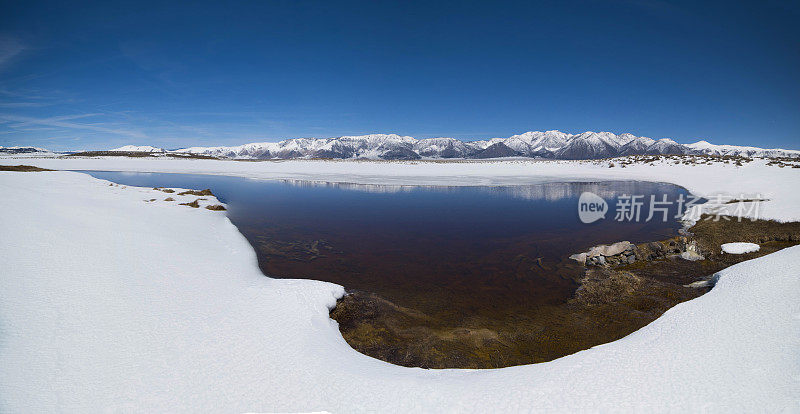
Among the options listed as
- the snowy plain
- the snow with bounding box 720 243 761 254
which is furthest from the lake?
the snow with bounding box 720 243 761 254

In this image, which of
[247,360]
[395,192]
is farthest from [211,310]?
[395,192]

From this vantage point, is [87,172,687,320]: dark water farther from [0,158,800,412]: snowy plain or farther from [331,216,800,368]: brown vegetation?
[0,158,800,412]: snowy plain

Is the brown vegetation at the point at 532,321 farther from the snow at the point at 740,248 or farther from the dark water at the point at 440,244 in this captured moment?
the dark water at the point at 440,244

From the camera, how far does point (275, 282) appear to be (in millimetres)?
8289

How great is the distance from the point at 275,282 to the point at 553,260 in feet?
31.0

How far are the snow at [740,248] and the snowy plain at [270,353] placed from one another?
4019mm

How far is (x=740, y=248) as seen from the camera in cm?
1109

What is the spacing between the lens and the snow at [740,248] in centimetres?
1093

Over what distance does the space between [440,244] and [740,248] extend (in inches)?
414

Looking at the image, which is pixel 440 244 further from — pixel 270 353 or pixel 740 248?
pixel 740 248

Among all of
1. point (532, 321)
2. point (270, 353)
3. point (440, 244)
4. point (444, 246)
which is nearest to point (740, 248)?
point (532, 321)

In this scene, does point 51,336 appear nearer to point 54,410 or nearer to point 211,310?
point 54,410

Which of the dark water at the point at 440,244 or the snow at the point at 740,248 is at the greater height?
the snow at the point at 740,248

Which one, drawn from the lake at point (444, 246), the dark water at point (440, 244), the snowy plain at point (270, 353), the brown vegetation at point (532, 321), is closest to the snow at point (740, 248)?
the brown vegetation at point (532, 321)
